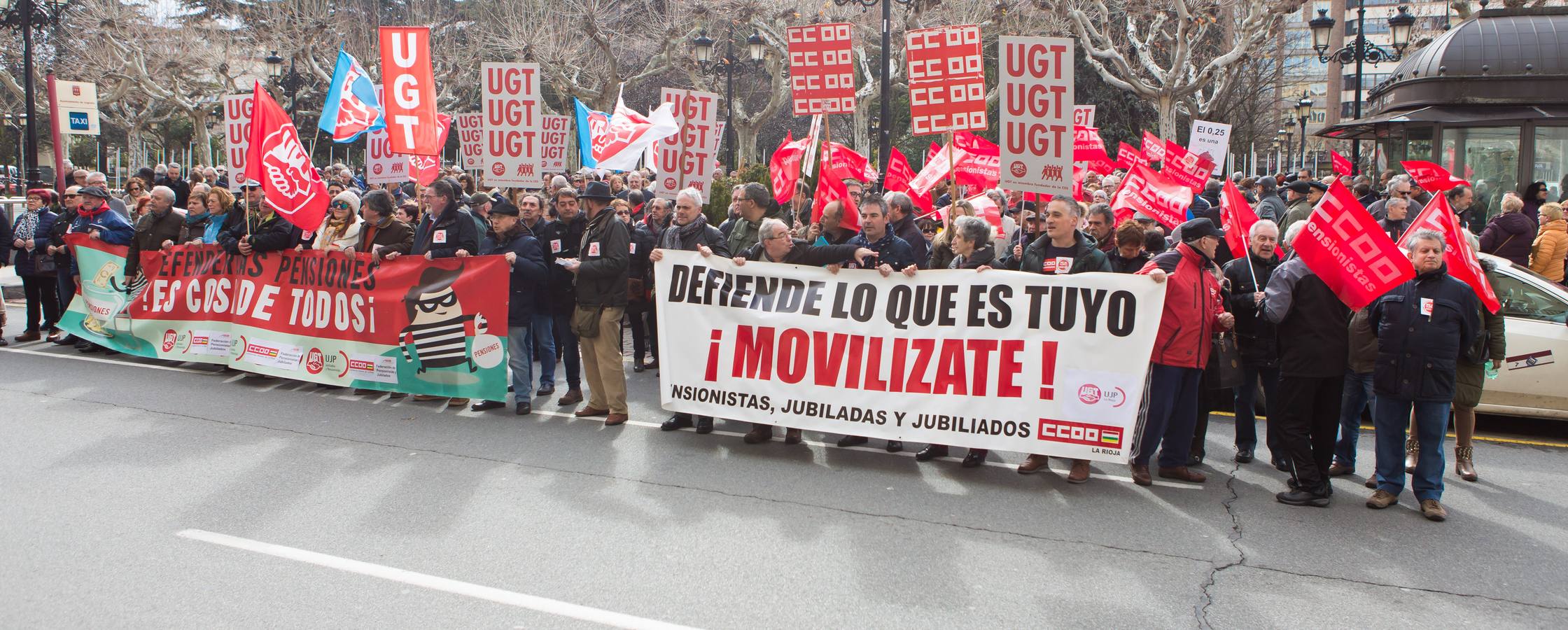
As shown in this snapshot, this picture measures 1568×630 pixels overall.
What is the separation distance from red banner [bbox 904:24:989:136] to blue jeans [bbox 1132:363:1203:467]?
3244 millimetres

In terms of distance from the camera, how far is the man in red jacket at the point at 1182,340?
6.64 m

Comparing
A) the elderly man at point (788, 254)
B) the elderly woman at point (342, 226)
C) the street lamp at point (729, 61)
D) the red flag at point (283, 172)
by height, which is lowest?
the elderly man at point (788, 254)

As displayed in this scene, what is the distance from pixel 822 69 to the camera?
36.2 ft

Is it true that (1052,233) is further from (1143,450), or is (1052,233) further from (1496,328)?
(1496,328)

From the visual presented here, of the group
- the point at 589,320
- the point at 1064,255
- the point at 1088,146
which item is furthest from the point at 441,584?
the point at 1088,146

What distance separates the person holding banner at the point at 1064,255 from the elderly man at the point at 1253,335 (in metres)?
0.75

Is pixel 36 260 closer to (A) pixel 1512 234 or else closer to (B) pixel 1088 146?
(B) pixel 1088 146

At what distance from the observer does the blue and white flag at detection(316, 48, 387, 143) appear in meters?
14.9

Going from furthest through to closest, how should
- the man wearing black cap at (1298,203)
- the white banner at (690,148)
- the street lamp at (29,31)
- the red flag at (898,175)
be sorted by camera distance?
the street lamp at (29,31)
the red flag at (898,175)
the man wearing black cap at (1298,203)
the white banner at (690,148)

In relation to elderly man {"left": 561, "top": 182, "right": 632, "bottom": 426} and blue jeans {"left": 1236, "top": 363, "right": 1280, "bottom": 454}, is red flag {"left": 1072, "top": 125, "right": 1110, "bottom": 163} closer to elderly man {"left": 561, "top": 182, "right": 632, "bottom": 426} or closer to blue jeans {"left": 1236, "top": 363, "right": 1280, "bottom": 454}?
blue jeans {"left": 1236, "top": 363, "right": 1280, "bottom": 454}

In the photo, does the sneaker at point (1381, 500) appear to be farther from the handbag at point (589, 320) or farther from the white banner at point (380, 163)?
the white banner at point (380, 163)

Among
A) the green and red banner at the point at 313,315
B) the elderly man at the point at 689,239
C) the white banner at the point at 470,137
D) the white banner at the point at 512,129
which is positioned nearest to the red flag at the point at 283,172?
the green and red banner at the point at 313,315

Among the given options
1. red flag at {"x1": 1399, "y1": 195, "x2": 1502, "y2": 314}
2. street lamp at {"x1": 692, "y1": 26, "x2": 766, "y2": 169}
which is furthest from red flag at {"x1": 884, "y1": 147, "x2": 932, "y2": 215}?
street lamp at {"x1": 692, "y1": 26, "x2": 766, "y2": 169}

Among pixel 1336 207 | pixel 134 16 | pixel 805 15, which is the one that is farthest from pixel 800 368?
pixel 134 16
